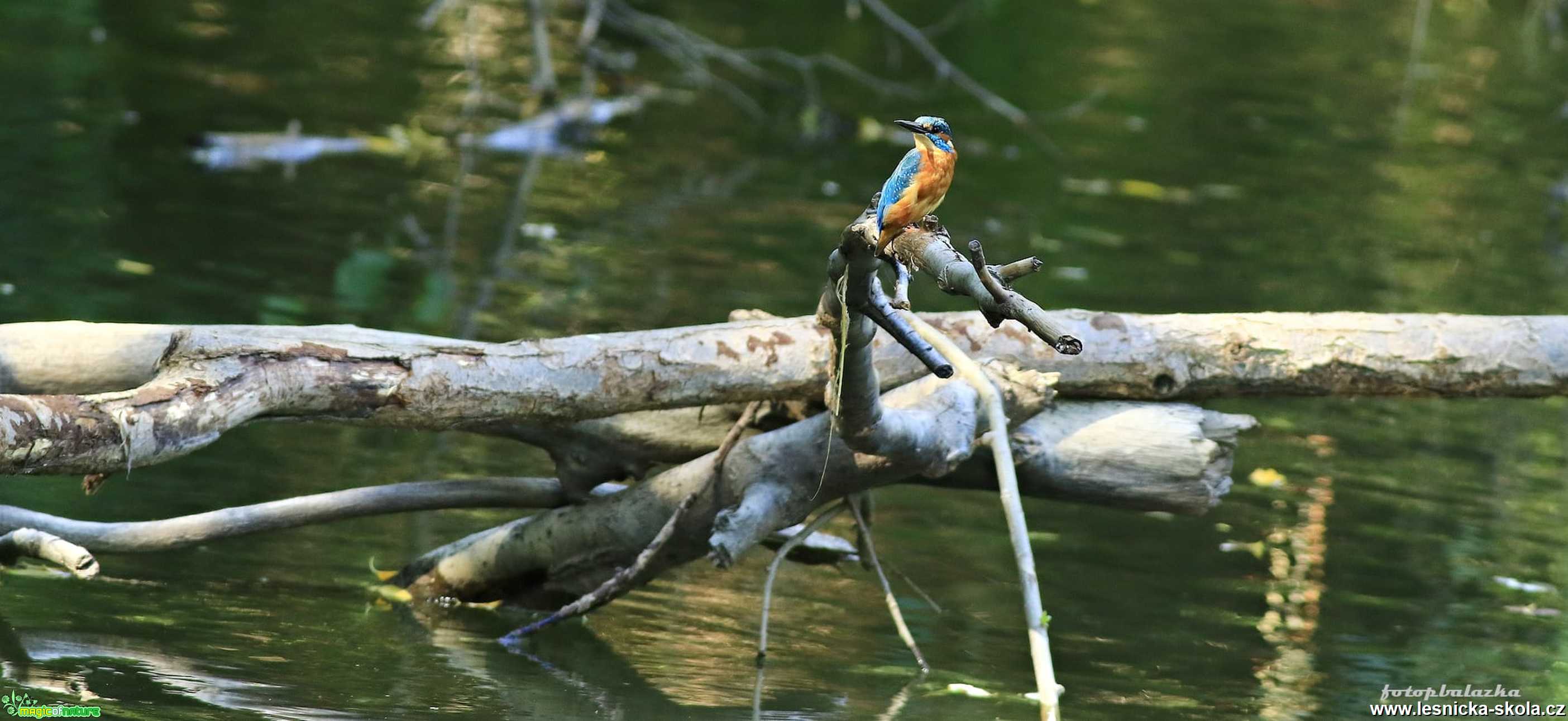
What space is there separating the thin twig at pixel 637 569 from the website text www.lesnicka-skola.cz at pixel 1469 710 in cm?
165

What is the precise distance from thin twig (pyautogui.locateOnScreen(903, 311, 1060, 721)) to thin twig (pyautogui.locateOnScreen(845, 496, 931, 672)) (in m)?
0.48

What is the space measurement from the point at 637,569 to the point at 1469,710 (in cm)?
203

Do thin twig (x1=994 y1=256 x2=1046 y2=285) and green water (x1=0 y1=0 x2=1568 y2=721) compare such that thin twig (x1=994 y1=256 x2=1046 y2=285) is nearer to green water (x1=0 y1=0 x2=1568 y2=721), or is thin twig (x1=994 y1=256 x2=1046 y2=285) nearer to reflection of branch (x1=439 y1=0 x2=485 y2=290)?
green water (x1=0 y1=0 x2=1568 y2=721)

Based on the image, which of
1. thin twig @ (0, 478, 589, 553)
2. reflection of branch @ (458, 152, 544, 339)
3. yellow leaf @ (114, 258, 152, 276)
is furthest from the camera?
reflection of branch @ (458, 152, 544, 339)

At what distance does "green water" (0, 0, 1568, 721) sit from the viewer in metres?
4.05

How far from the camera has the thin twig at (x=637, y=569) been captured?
13.0 ft

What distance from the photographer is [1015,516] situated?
10.6 ft

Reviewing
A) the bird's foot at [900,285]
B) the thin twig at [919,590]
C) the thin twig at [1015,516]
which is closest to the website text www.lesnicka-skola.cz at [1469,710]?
the thin twig at [919,590]

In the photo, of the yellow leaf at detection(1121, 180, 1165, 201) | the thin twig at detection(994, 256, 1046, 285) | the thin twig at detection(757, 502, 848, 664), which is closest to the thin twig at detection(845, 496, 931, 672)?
the thin twig at detection(757, 502, 848, 664)

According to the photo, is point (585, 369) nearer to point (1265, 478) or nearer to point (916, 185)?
point (916, 185)

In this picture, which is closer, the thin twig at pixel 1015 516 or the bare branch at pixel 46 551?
the thin twig at pixel 1015 516

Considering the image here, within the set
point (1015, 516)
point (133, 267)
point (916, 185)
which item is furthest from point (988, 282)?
point (133, 267)

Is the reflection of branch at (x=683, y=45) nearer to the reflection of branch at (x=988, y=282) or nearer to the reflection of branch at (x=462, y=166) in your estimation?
the reflection of branch at (x=462, y=166)

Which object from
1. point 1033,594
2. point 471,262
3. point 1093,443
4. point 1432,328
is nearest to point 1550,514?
point 1432,328
